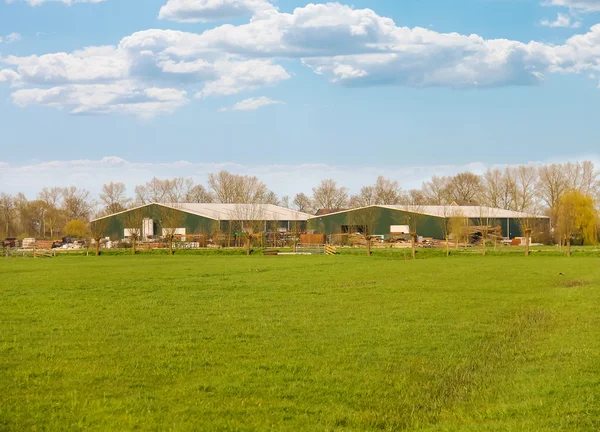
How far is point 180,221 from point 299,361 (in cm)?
7127

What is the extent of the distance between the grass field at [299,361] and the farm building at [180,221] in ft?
198

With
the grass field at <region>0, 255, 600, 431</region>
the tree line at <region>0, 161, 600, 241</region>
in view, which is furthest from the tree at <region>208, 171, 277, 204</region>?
the grass field at <region>0, 255, 600, 431</region>

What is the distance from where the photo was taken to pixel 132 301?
2088 cm

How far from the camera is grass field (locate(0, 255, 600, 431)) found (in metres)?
8.84

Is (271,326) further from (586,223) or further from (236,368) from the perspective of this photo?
(586,223)

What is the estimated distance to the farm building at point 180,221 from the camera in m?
82.8

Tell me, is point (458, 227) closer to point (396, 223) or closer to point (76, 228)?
point (396, 223)

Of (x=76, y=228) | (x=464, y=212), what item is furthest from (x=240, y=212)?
(x=464, y=212)

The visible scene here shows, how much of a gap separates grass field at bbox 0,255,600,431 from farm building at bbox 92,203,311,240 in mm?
60378

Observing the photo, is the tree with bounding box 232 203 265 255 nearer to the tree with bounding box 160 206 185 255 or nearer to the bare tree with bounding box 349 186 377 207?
the tree with bounding box 160 206 185 255

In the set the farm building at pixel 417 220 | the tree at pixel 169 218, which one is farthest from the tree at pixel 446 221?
the tree at pixel 169 218

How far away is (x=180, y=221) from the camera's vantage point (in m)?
81.9

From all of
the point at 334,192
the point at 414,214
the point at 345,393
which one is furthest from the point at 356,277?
the point at 334,192

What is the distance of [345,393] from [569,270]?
29.9 metres
